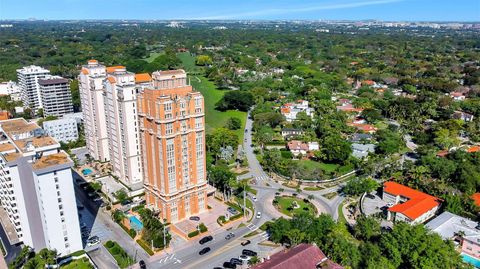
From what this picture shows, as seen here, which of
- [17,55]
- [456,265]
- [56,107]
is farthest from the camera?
[17,55]

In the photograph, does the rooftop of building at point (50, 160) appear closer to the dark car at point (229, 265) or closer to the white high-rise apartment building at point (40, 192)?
the white high-rise apartment building at point (40, 192)

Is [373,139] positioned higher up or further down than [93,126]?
further down

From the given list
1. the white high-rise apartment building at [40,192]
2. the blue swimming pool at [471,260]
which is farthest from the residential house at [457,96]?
the white high-rise apartment building at [40,192]

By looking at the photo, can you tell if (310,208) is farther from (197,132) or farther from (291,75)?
(291,75)

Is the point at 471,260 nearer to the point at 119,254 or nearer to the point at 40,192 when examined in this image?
the point at 119,254

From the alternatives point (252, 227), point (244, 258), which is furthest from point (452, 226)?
point (244, 258)

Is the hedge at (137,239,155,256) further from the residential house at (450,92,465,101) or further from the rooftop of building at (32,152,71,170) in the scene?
the residential house at (450,92,465,101)

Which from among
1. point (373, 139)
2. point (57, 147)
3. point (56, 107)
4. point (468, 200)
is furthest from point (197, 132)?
point (56, 107)

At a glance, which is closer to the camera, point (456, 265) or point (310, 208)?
point (456, 265)

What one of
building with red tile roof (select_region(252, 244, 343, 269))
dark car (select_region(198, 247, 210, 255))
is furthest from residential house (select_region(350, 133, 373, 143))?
building with red tile roof (select_region(252, 244, 343, 269))
